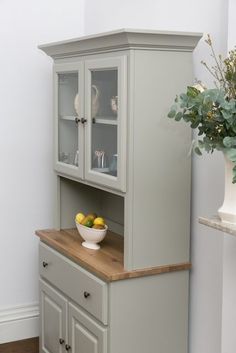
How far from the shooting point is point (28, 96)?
3.53m

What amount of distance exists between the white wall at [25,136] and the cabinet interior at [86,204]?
393mm

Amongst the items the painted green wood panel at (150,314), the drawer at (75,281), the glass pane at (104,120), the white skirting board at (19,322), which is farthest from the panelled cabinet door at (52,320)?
the glass pane at (104,120)

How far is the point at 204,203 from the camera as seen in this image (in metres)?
2.54

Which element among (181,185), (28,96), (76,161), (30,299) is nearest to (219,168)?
(181,185)

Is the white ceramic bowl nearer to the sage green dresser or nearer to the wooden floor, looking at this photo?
the sage green dresser

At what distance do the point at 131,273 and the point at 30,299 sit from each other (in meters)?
1.40

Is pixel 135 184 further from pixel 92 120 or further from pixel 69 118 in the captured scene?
pixel 69 118

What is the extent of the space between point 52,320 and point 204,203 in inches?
43.7

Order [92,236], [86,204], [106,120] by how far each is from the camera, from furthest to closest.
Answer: [86,204], [92,236], [106,120]

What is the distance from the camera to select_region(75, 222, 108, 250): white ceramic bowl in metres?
2.84

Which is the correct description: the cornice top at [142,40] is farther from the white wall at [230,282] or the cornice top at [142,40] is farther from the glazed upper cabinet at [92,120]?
the white wall at [230,282]

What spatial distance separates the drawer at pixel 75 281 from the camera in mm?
2502

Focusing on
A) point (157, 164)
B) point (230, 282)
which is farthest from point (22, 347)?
point (230, 282)

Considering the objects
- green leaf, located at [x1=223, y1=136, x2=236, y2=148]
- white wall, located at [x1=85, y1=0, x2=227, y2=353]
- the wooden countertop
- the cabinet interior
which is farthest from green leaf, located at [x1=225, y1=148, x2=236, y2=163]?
the cabinet interior
